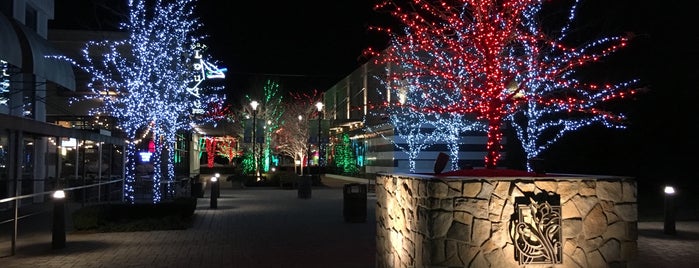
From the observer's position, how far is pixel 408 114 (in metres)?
36.2

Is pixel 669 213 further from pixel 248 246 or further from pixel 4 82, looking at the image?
pixel 4 82

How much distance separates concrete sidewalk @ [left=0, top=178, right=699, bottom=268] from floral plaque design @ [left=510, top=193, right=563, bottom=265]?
12.7ft

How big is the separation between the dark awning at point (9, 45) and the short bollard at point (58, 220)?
449cm

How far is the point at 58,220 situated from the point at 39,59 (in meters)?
6.74

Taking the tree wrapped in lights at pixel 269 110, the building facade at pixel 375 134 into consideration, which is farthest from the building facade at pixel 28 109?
the tree wrapped in lights at pixel 269 110

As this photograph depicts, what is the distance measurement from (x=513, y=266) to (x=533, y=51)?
841cm

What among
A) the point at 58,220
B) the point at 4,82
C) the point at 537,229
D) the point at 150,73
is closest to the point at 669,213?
the point at 537,229

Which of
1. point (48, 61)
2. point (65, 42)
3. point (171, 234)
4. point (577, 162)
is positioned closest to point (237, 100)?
point (65, 42)

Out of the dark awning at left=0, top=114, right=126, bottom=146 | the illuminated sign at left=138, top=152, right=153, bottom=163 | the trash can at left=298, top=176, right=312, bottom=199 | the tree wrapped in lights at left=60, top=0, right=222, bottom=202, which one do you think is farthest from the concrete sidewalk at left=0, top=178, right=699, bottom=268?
the illuminated sign at left=138, top=152, right=153, bottom=163

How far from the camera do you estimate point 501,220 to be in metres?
6.42

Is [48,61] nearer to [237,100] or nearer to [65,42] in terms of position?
[65,42]

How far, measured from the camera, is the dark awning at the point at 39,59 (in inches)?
640

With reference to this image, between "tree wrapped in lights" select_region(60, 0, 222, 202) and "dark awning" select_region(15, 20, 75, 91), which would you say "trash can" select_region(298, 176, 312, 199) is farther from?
"dark awning" select_region(15, 20, 75, 91)

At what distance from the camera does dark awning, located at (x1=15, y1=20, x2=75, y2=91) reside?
1625cm
